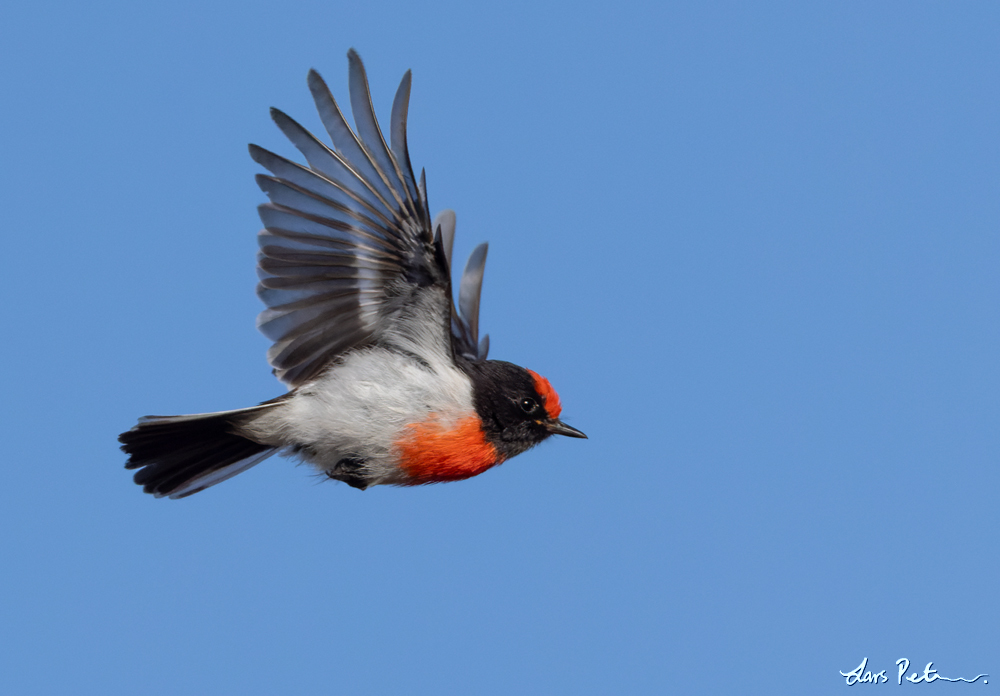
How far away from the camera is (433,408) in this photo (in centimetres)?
437

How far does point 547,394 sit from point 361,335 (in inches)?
39.6

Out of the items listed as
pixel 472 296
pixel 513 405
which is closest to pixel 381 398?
pixel 513 405

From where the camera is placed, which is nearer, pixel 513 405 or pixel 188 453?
pixel 513 405

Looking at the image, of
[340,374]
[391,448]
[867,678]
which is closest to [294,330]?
[340,374]

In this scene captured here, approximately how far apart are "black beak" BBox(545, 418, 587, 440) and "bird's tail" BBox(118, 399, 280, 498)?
141 cm

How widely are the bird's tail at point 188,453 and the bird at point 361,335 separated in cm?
2

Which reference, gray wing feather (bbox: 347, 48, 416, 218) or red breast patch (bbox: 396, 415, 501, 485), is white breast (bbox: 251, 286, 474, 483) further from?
gray wing feather (bbox: 347, 48, 416, 218)

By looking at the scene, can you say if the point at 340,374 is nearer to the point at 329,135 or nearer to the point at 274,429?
the point at 274,429

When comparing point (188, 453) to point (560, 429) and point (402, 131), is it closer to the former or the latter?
point (560, 429)

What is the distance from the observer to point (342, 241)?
170 inches

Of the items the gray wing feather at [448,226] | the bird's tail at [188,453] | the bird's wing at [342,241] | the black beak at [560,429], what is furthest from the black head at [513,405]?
the bird's tail at [188,453]

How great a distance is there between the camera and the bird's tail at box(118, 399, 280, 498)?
4684 mm

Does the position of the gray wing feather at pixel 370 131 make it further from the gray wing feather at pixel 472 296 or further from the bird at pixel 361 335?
the gray wing feather at pixel 472 296

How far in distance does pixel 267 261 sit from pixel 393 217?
2.12ft
